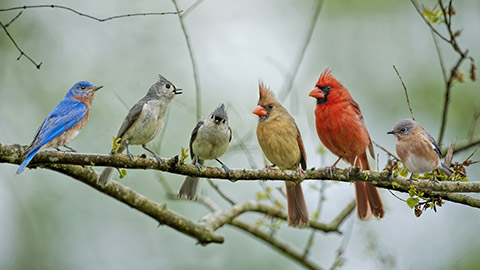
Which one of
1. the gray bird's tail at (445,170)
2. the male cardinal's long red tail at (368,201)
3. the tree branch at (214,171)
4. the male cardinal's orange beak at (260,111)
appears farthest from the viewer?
the male cardinal's orange beak at (260,111)

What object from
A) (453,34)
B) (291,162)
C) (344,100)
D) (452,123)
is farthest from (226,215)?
(452,123)

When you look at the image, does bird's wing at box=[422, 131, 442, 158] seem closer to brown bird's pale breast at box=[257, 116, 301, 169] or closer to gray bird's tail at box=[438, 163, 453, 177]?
gray bird's tail at box=[438, 163, 453, 177]

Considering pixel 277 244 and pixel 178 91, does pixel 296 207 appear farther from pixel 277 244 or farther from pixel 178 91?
pixel 178 91

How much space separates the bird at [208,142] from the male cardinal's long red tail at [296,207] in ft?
3.36

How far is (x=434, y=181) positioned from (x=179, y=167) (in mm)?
1891

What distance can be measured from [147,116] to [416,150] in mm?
2164

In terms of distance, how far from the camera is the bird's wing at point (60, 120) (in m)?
3.61

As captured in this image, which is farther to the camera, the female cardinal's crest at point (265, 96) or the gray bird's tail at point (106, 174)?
the female cardinal's crest at point (265, 96)

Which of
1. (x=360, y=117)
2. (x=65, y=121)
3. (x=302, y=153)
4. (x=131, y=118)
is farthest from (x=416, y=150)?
(x=65, y=121)

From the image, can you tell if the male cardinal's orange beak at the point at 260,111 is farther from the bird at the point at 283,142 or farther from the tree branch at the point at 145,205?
the tree branch at the point at 145,205

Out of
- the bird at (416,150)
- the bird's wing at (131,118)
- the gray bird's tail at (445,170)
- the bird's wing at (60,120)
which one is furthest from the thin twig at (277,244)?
the bird's wing at (60,120)

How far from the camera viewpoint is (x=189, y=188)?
4668 millimetres

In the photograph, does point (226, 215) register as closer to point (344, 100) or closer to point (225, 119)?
point (225, 119)

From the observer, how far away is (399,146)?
4.36 meters
